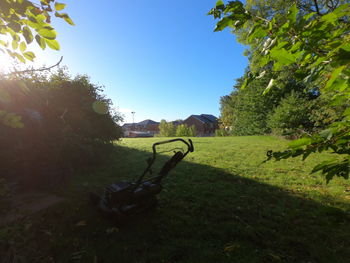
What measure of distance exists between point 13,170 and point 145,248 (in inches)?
182

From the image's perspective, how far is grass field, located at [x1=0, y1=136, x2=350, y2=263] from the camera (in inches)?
105

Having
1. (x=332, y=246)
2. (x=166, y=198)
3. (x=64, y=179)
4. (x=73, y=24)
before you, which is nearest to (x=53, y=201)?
(x=64, y=179)

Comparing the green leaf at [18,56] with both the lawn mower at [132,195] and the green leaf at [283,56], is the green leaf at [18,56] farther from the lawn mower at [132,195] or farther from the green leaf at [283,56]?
the lawn mower at [132,195]

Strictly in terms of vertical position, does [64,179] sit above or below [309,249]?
above

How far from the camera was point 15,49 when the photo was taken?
4.57 feet

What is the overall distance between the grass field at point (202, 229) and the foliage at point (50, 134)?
0.94m

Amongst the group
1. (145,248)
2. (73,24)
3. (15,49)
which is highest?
(73,24)

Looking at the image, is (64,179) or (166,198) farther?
(64,179)

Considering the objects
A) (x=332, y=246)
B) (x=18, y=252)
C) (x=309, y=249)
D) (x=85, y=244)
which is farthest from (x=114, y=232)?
(x=332, y=246)

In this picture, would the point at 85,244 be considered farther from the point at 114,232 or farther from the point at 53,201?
the point at 53,201

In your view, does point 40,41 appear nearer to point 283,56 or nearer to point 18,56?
point 18,56

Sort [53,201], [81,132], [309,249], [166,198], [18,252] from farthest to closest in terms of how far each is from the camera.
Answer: [81,132]
[166,198]
[53,201]
[309,249]
[18,252]

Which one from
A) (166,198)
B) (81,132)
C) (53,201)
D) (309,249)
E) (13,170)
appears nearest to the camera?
(309,249)

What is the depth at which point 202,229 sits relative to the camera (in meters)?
3.28
